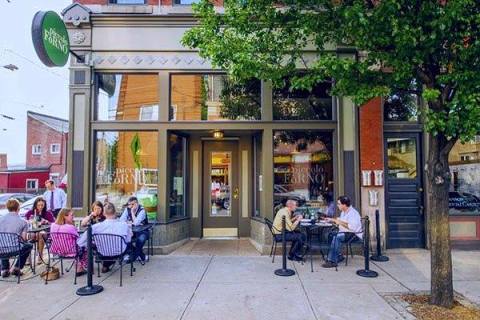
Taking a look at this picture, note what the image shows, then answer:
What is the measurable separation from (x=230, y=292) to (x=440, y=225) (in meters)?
3.25

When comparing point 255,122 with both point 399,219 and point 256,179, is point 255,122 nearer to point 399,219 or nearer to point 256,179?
point 256,179

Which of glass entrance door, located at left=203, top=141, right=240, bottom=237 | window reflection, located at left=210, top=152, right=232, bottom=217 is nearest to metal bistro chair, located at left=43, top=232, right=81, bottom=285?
glass entrance door, located at left=203, top=141, right=240, bottom=237

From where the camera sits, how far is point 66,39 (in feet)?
24.2

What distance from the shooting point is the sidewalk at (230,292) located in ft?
15.8

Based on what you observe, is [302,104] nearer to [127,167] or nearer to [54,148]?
[127,167]

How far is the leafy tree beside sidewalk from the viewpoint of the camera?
4.58 meters

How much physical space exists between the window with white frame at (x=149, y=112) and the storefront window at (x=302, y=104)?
2.84 m

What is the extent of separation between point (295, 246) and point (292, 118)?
2.96m

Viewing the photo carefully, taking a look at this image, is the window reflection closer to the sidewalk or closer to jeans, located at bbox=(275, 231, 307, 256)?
the sidewalk

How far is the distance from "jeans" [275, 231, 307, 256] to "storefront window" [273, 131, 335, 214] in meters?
1.21

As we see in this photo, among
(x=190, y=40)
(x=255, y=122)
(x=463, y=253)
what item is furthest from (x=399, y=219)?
(x=190, y=40)

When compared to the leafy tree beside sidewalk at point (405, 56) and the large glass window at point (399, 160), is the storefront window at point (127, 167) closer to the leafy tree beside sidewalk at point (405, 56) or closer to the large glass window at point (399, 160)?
the leafy tree beside sidewalk at point (405, 56)

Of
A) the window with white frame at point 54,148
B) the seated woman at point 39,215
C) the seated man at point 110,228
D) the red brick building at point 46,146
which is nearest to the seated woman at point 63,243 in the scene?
the seated man at point 110,228

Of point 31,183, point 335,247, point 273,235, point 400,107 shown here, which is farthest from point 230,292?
point 31,183
